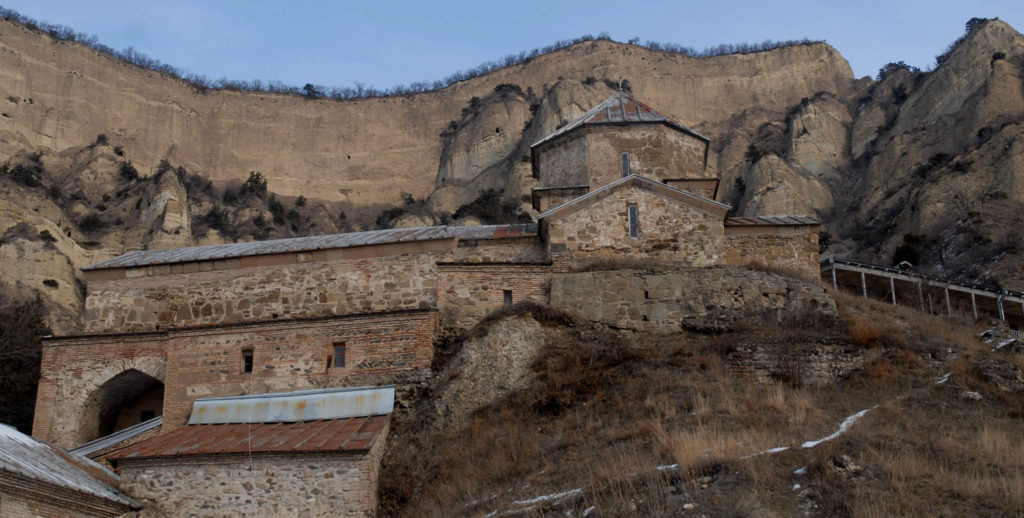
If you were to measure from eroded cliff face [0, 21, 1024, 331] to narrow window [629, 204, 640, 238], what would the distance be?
19004 millimetres

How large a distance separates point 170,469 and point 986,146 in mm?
39226

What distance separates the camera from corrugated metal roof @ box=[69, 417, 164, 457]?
47.6ft

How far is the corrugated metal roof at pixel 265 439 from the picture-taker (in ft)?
41.2

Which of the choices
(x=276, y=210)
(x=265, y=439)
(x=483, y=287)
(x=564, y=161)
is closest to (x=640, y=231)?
(x=483, y=287)

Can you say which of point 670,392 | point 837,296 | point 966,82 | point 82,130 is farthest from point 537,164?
point 82,130

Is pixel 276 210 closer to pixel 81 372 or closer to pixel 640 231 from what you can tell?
pixel 81 372

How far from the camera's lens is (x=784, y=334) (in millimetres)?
14844

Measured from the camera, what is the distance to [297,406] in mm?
14344

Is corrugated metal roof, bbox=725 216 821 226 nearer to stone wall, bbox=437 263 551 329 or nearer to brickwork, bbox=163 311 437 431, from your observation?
stone wall, bbox=437 263 551 329

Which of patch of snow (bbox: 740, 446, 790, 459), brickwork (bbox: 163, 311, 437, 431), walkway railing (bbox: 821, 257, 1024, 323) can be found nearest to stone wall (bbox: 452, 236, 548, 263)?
brickwork (bbox: 163, 311, 437, 431)

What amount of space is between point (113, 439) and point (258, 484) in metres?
4.13

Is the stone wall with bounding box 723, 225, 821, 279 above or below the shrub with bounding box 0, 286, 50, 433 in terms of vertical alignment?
above

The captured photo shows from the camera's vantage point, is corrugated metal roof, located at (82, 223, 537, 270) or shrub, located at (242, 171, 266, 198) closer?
corrugated metal roof, located at (82, 223, 537, 270)

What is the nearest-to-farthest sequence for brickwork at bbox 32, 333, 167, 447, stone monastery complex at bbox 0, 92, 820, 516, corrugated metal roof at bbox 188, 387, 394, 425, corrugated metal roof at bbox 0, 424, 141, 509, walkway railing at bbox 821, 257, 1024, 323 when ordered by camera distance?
corrugated metal roof at bbox 0, 424, 141, 509 → stone monastery complex at bbox 0, 92, 820, 516 → corrugated metal roof at bbox 188, 387, 394, 425 → brickwork at bbox 32, 333, 167, 447 → walkway railing at bbox 821, 257, 1024, 323
